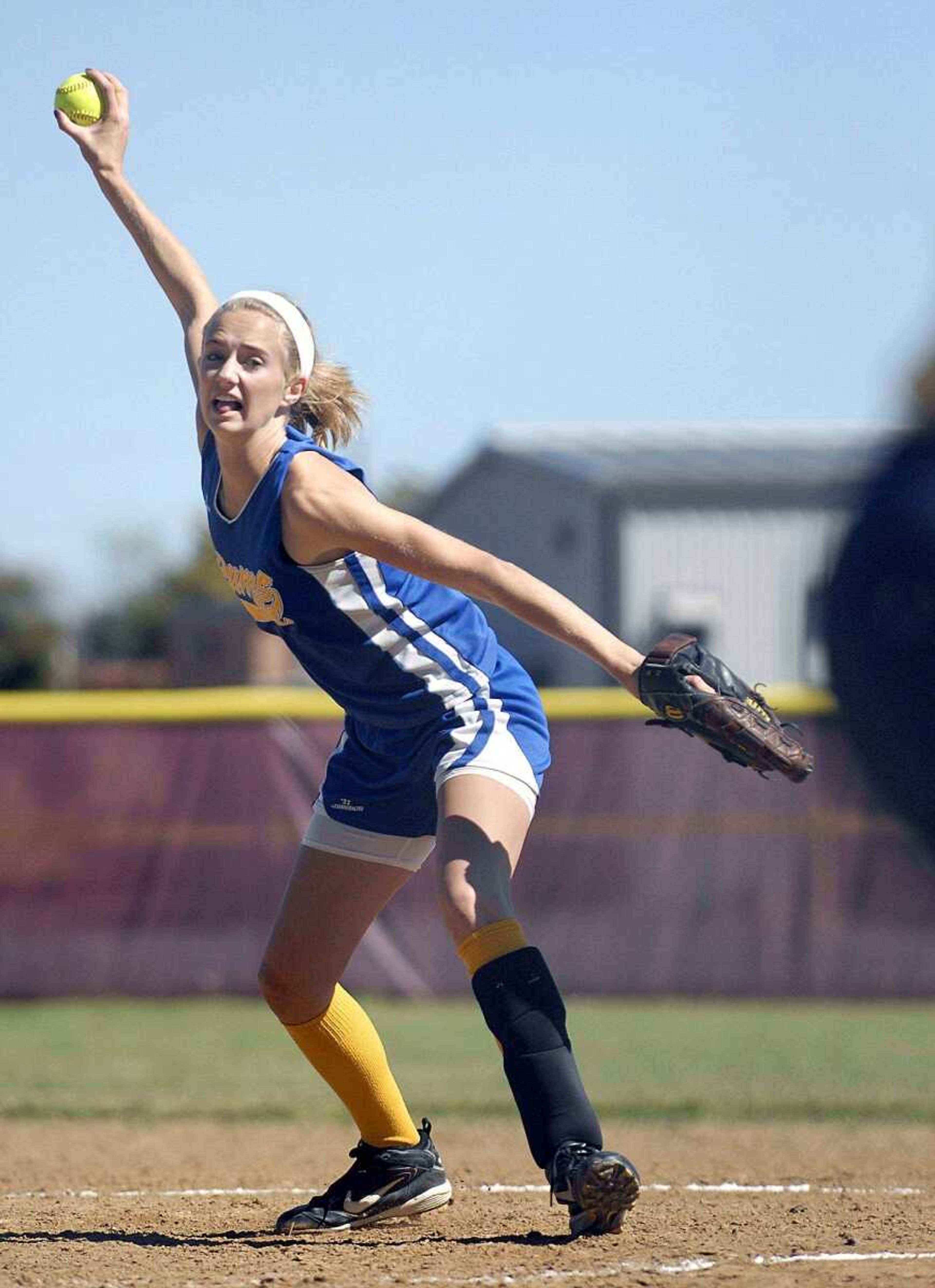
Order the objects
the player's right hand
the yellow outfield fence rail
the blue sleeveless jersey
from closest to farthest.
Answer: the blue sleeveless jersey
the player's right hand
the yellow outfield fence rail

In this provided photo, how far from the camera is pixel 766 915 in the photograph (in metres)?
9.79

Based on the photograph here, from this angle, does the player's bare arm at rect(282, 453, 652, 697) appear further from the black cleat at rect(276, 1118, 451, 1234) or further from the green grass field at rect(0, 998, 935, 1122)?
the green grass field at rect(0, 998, 935, 1122)

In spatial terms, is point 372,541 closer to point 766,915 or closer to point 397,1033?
point 397,1033

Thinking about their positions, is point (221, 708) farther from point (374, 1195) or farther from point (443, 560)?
point (443, 560)

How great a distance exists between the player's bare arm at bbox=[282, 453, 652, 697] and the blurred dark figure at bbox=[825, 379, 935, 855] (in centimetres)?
41

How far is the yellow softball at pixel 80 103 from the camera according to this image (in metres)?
4.80

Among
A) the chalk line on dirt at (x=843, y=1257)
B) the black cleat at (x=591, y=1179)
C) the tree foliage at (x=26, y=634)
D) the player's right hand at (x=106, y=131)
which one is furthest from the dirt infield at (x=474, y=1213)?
the tree foliage at (x=26, y=634)

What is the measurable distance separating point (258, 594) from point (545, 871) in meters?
6.24

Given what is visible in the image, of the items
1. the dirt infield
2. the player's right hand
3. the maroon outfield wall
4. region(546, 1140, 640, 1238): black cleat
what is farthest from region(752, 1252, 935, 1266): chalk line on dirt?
the maroon outfield wall

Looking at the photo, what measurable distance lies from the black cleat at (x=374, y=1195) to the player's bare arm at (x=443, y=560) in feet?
4.43

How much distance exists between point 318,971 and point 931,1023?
6.24 meters

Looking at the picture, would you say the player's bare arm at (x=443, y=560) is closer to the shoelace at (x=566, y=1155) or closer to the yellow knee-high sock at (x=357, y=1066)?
the shoelace at (x=566, y=1155)

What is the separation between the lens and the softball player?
358cm

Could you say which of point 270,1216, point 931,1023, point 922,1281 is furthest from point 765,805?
point 922,1281
